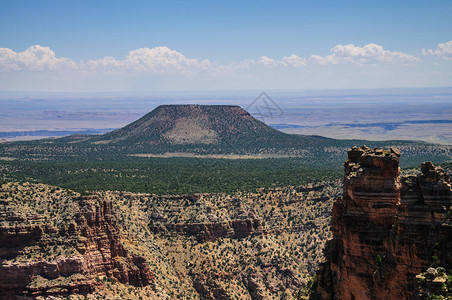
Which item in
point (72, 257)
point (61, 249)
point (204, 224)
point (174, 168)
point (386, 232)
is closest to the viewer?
point (386, 232)

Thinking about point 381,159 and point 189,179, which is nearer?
point 381,159

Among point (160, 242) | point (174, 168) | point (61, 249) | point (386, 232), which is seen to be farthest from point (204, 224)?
point (174, 168)

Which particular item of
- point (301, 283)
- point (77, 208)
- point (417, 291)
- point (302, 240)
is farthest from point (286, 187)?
point (417, 291)

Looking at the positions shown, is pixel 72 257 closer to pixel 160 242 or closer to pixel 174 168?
pixel 160 242

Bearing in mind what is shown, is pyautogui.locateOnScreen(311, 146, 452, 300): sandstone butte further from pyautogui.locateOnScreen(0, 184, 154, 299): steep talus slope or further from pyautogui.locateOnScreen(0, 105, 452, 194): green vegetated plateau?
pyautogui.locateOnScreen(0, 105, 452, 194): green vegetated plateau

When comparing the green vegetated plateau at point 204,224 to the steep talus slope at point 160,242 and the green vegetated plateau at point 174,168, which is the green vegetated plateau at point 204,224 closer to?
the steep talus slope at point 160,242

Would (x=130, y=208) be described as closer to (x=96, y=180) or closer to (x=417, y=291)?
(x=96, y=180)
